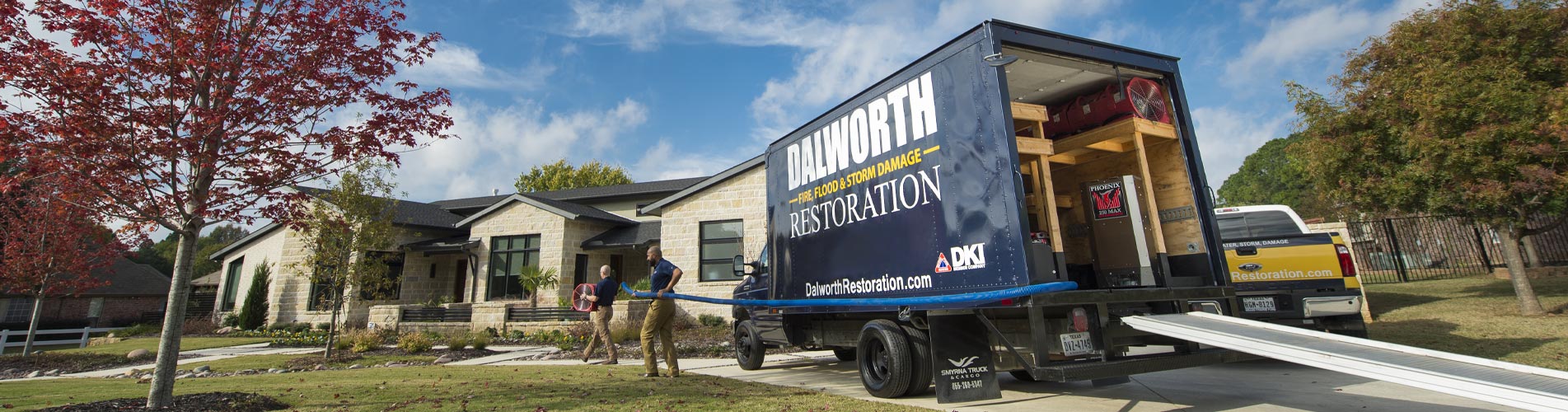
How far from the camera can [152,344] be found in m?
16.1

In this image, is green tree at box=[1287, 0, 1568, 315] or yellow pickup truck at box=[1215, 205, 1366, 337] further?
green tree at box=[1287, 0, 1568, 315]

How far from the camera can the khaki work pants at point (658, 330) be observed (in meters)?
6.77

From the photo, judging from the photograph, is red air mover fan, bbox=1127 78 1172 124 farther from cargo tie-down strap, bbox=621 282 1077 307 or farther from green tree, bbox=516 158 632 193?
green tree, bbox=516 158 632 193

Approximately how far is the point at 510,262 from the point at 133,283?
2645 centimetres

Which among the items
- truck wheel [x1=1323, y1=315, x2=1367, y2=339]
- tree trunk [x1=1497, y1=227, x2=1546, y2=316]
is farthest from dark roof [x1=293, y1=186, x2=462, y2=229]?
tree trunk [x1=1497, y1=227, x2=1546, y2=316]

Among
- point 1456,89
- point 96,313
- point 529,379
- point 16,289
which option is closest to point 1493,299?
point 1456,89

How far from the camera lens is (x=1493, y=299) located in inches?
407

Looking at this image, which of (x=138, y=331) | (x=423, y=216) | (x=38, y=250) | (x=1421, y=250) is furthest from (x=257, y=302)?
(x=1421, y=250)

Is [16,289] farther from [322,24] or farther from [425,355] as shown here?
[322,24]

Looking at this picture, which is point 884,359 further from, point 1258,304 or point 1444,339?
point 1444,339

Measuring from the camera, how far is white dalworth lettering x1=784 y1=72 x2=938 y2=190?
195 inches

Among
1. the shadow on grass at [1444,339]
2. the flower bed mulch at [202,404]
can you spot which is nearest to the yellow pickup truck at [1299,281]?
the shadow on grass at [1444,339]

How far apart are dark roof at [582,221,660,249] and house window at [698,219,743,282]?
2113 mm

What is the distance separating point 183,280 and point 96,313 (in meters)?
36.4
